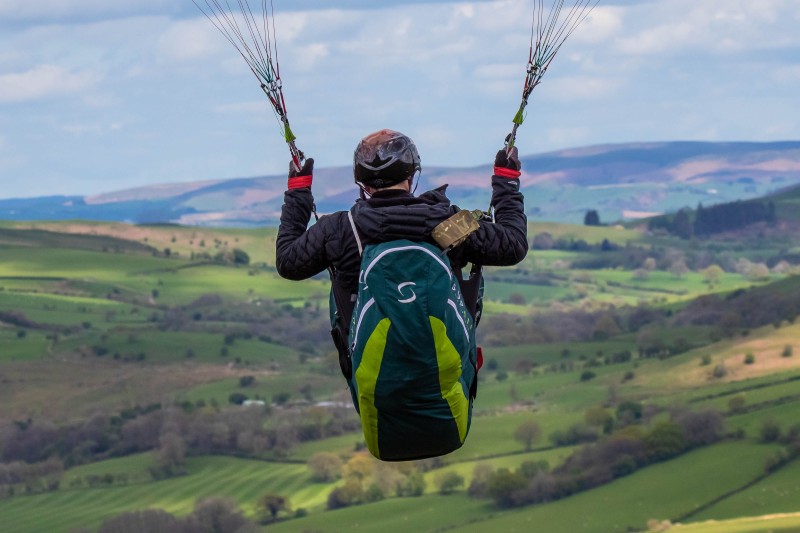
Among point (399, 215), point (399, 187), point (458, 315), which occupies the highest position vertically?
point (399, 187)

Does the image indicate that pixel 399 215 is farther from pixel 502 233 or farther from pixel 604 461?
pixel 604 461

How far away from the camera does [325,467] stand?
12938 centimetres

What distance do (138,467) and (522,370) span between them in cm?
4573

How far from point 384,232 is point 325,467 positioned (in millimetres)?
121357

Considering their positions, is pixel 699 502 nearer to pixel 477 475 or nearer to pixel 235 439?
pixel 477 475

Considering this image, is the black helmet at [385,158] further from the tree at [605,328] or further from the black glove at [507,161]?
the tree at [605,328]

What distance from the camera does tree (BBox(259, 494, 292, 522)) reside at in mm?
115688

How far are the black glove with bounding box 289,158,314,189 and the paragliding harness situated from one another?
2.12 feet

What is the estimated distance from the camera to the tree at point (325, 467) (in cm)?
12838

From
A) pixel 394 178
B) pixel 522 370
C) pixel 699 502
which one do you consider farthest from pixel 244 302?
pixel 394 178

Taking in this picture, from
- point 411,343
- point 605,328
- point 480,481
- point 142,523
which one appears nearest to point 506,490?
point 480,481

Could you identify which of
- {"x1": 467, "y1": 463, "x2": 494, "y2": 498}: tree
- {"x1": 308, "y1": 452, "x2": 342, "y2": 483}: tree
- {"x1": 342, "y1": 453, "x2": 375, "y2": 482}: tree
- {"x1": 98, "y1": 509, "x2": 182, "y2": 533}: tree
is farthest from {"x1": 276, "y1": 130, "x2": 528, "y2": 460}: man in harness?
{"x1": 308, "y1": 452, "x2": 342, "y2": 483}: tree

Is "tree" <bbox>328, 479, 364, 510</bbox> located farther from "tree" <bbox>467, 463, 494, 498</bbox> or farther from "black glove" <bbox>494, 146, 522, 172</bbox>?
"black glove" <bbox>494, 146, 522, 172</bbox>

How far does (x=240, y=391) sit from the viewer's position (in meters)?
163
